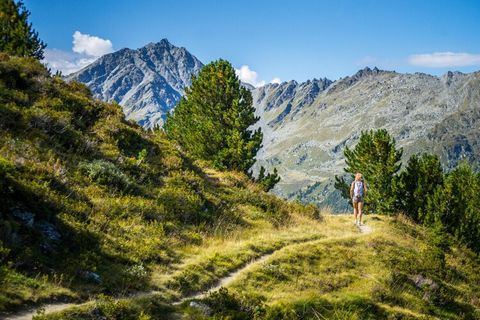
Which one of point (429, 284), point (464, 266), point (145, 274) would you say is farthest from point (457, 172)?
point (145, 274)

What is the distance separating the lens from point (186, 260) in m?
14.1

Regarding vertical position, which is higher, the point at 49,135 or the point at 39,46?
the point at 39,46

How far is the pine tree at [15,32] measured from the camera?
129ft

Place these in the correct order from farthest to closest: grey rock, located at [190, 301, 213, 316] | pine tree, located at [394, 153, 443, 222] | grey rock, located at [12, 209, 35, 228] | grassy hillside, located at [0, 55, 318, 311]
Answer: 1. pine tree, located at [394, 153, 443, 222]
2. grey rock, located at [12, 209, 35, 228]
3. grey rock, located at [190, 301, 213, 316]
4. grassy hillside, located at [0, 55, 318, 311]

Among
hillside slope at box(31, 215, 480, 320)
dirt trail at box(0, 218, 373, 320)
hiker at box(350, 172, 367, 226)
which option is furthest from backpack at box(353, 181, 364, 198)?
dirt trail at box(0, 218, 373, 320)

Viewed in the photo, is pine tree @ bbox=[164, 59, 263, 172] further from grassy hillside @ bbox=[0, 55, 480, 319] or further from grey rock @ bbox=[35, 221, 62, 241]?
grey rock @ bbox=[35, 221, 62, 241]

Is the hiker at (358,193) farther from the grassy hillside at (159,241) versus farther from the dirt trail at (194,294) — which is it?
the dirt trail at (194,294)

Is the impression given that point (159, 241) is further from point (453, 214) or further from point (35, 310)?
point (453, 214)

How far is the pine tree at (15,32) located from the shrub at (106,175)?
83.8ft

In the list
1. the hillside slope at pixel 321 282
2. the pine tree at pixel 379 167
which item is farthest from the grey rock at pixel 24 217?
the pine tree at pixel 379 167

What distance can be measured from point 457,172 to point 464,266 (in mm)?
32527

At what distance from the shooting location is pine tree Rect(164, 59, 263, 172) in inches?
1560

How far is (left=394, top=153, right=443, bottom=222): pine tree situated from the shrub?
27996 mm

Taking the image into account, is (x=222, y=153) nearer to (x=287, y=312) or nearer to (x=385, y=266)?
(x=385, y=266)
